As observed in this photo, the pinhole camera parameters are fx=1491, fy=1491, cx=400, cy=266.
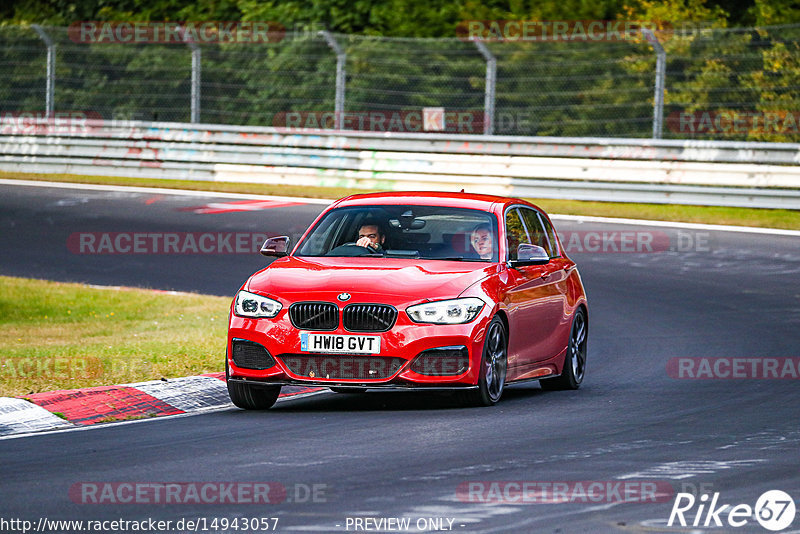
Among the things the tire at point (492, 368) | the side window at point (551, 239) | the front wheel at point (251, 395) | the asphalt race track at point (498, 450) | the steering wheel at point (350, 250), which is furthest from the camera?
the side window at point (551, 239)

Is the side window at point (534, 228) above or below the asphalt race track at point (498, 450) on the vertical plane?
above

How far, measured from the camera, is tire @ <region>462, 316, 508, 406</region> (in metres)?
10.0

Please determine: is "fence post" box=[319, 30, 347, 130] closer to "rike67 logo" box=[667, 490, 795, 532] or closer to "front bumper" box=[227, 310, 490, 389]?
"front bumper" box=[227, 310, 490, 389]

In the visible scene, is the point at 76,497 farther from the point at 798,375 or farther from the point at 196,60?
the point at 196,60

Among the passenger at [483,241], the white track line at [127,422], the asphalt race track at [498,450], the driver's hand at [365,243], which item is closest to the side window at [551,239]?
the asphalt race track at [498,450]

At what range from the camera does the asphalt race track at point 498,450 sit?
6684 mm

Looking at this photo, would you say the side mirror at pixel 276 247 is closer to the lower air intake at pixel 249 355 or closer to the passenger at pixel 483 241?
the lower air intake at pixel 249 355

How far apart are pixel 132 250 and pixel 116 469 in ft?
45.8

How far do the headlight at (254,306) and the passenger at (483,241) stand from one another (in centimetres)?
173

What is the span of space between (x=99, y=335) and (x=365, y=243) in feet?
17.6

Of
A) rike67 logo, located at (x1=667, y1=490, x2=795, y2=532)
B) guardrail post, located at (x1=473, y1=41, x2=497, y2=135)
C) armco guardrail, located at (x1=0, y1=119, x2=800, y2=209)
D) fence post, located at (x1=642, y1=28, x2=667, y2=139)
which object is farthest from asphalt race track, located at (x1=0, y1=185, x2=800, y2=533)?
guardrail post, located at (x1=473, y1=41, x2=497, y2=135)

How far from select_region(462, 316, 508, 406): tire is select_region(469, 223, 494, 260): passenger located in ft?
2.21

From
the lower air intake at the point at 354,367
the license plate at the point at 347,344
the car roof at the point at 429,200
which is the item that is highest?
the car roof at the point at 429,200

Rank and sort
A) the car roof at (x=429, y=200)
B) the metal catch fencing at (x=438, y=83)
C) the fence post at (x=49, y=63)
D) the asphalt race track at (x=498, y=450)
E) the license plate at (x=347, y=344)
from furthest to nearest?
the fence post at (x=49, y=63)
the metal catch fencing at (x=438, y=83)
the car roof at (x=429, y=200)
the license plate at (x=347, y=344)
the asphalt race track at (x=498, y=450)
